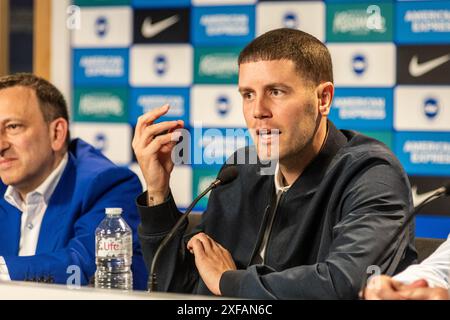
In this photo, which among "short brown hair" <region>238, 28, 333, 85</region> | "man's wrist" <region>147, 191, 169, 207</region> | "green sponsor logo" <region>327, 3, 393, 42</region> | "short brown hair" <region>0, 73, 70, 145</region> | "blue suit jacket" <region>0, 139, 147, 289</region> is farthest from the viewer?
"green sponsor logo" <region>327, 3, 393, 42</region>

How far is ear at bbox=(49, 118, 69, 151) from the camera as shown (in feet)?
8.19

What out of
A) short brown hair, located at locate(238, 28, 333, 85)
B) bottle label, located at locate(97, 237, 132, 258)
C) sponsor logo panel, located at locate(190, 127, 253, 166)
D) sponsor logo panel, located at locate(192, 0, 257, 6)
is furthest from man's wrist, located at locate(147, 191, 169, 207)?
sponsor logo panel, located at locate(192, 0, 257, 6)

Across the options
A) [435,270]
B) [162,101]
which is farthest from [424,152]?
→ [435,270]

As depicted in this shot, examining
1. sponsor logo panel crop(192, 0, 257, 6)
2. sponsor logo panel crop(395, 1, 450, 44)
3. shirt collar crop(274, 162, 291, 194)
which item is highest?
sponsor logo panel crop(192, 0, 257, 6)

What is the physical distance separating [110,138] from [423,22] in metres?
1.81

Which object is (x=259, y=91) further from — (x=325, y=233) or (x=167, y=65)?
(x=167, y=65)

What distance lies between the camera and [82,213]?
2357 mm

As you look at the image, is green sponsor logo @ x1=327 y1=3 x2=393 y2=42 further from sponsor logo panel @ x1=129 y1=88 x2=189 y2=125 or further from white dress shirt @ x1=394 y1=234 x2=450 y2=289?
white dress shirt @ x1=394 y1=234 x2=450 y2=289

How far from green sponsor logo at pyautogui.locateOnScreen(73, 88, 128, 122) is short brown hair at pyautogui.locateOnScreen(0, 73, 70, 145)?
1.67 metres

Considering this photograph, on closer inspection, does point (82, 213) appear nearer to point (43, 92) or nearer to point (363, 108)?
point (43, 92)

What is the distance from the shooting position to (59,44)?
169 inches

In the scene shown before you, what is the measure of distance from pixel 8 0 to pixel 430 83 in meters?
2.62

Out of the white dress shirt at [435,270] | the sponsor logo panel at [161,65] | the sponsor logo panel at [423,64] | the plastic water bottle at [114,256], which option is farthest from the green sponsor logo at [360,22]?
the white dress shirt at [435,270]
